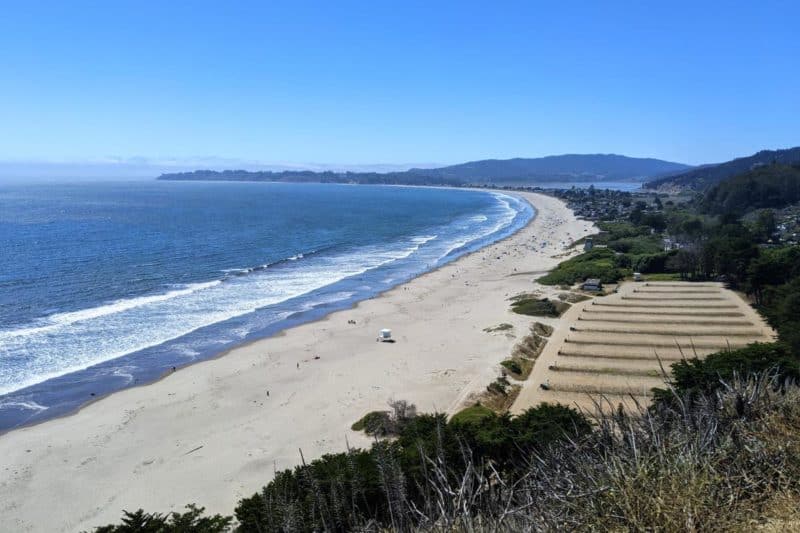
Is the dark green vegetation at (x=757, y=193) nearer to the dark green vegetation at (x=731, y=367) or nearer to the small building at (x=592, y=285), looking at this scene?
the small building at (x=592, y=285)

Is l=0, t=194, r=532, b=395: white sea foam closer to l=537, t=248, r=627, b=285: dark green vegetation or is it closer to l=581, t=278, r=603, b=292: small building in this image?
l=537, t=248, r=627, b=285: dark green vegetation

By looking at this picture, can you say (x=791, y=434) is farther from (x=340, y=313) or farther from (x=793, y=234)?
(x=793, y=234)

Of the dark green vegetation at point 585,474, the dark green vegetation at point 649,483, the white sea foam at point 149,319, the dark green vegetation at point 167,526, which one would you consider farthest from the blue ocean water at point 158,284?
the dark green vegetation at point 649,483


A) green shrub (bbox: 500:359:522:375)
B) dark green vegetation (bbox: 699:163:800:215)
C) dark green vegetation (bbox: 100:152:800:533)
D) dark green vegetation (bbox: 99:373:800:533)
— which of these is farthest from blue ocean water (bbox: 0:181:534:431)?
dark green vegetation (bbox: 699:163:800:215)

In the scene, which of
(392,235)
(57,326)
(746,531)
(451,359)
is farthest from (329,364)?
(392,235)

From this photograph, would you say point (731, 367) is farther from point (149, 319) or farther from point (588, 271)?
point (149, 319)

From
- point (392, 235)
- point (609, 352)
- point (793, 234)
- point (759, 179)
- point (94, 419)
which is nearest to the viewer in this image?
point (94, 419)

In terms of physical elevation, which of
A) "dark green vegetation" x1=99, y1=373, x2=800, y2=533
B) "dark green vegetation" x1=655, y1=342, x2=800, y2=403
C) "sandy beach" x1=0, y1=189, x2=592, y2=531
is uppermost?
"dark green vegetation" x1=99, y1=373, x2=800, y2=533
